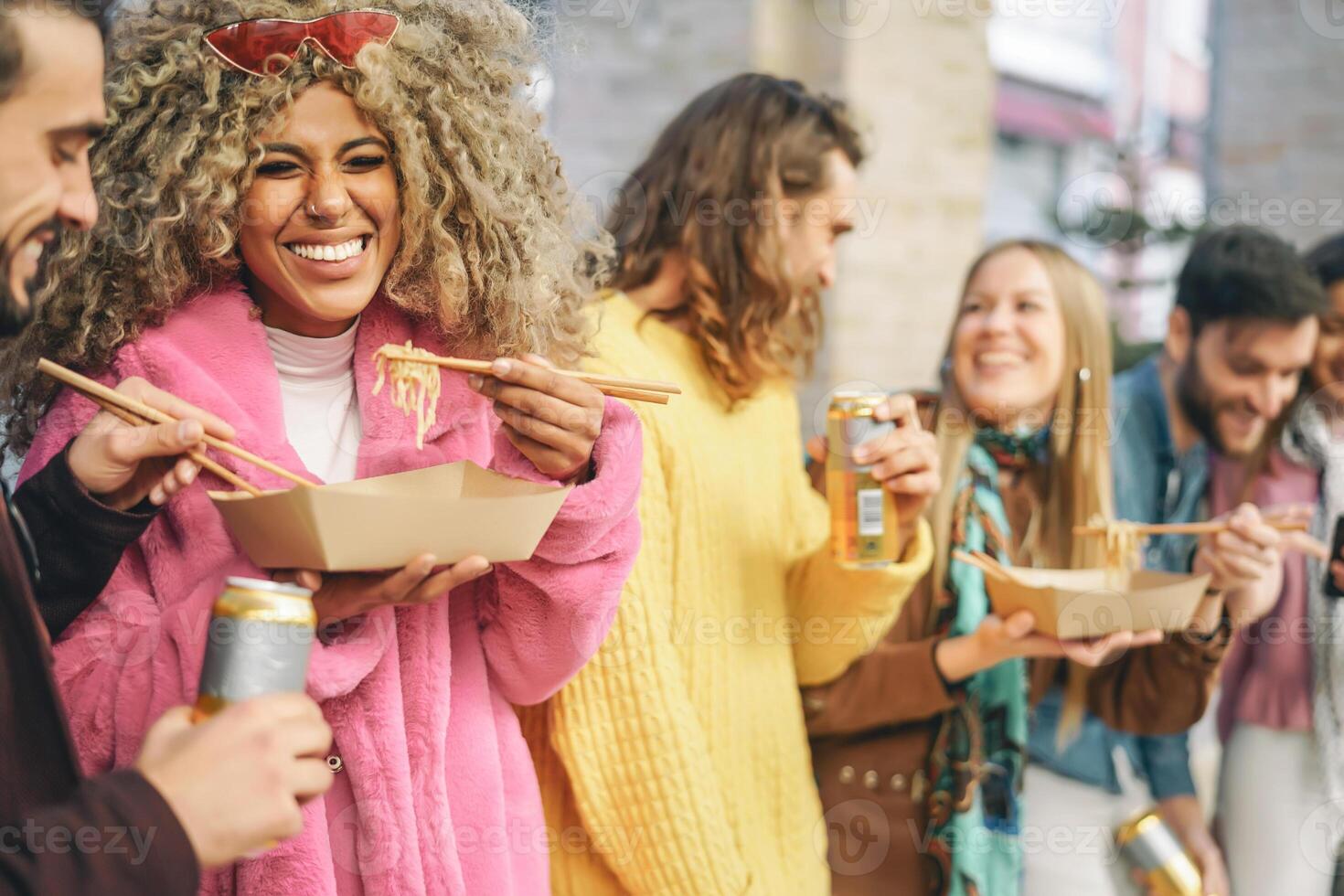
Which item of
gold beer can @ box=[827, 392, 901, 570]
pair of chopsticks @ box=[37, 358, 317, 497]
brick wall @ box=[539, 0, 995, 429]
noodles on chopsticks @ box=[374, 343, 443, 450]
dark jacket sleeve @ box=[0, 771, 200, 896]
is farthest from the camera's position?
brick wall @ box=[539, 0, 995, 429]

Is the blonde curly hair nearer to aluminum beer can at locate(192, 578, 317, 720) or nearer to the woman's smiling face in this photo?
the woman's smiling face

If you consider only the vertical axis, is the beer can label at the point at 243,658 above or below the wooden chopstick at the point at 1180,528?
above

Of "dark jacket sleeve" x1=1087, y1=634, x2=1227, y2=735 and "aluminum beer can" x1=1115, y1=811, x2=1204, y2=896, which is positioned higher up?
"dark jacket sleeve" x1=1087, y1=634, x2=1227, y2=735

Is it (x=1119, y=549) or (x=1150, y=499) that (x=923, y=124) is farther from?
(x=1119, y=549)

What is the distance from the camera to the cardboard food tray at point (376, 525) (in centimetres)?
134

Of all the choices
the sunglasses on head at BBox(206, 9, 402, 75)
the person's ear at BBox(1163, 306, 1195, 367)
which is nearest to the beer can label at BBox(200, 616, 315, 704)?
the sunglasses on head at BBox(206, 9, 402, 75)

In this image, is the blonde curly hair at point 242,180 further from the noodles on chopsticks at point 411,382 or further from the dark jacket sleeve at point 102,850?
the dark jacket sleeve at point 102,850

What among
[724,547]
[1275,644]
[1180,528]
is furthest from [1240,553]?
[724,547]

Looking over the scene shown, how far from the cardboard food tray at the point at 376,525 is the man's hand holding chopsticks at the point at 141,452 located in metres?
0.06

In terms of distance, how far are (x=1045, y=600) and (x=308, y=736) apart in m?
1.60

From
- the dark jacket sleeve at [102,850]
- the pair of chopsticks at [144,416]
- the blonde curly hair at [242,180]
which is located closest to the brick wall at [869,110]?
the blonde curly hair at [242,180]

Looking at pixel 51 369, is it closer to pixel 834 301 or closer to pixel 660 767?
pixel 660 767

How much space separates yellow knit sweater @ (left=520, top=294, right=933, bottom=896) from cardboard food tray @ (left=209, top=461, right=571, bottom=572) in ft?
1.64

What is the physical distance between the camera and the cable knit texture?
1.46 meters
